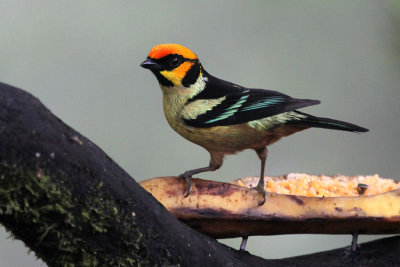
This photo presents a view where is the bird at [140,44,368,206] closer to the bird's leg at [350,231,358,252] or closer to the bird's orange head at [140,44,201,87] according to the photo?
the bird's orange head at [140,44,201,87]

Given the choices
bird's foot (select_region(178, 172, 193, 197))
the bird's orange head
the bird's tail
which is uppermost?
the bird's tail

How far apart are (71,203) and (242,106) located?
5.16ft

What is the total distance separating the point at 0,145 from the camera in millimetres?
1829

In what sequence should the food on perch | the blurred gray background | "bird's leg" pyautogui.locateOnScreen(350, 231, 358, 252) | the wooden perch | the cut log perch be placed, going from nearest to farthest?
the wooden perch → the cut log perch → "bird's leg" pyautogui.locateOnScreen(350, 231, 358, 252) → the food on perch → the blurred gray background

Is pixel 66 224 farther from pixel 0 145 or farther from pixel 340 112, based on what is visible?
pixel 340 112

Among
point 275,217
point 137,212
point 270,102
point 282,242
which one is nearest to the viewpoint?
point 137,212

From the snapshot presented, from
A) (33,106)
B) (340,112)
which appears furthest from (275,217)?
(340,112)

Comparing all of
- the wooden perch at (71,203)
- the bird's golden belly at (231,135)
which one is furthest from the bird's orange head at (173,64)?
the wooden perch at (71,203)

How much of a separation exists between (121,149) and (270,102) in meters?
3.07

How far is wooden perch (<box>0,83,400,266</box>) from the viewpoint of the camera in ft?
6.16

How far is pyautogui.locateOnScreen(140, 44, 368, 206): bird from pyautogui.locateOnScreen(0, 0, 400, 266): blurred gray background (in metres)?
2.77

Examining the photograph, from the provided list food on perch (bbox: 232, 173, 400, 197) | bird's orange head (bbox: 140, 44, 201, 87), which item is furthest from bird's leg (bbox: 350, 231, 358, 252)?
bird's orange head (bbox: 140, 44, 201, 87)

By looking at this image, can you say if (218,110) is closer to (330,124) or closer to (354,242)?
(330,124)

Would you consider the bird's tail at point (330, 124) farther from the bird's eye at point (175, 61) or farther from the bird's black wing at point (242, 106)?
the bird's eye at point (175, 61)
